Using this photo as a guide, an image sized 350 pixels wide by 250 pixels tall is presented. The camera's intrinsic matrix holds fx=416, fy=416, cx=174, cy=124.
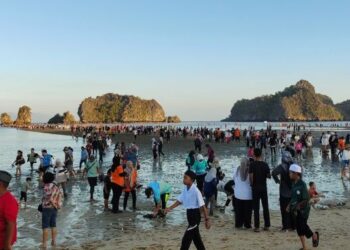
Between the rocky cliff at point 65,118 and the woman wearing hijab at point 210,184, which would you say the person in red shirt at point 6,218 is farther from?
the rocky cliff at point 65,118

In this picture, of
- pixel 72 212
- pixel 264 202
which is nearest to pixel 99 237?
pixel 72 212

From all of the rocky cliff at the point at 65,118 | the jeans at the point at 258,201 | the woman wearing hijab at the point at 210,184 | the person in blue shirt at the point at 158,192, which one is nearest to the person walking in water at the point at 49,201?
the person in blue shirt at the point at 158,192

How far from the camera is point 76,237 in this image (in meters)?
8.88

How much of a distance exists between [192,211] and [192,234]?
14.3 inches

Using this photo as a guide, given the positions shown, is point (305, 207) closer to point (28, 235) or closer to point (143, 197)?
point (28, 235)

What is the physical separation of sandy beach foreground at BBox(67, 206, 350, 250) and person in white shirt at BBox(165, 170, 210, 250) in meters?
1.39

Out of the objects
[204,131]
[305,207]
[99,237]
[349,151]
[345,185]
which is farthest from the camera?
[204,131]

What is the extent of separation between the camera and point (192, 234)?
21.9 ft

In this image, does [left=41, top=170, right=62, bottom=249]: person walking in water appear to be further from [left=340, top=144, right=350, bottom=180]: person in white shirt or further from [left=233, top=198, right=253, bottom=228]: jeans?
[left=340, top=144, right=350, bottom=180]: person in white shirt

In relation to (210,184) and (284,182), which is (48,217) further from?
(284,182)

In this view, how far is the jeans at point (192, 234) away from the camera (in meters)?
6.63

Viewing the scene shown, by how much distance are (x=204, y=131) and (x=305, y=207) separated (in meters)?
43.5

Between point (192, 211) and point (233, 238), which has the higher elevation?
point (192, 211)

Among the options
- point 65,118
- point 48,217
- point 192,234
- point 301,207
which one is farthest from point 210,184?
point 65,118
